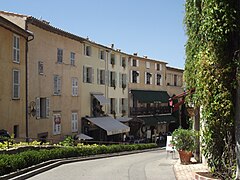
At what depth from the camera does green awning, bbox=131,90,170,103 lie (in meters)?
47.3

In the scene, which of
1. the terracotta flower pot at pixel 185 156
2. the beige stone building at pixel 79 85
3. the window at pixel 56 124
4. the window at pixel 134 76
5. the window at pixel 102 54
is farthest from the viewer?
the window at pixel 134 76

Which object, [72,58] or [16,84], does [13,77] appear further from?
[72,58]

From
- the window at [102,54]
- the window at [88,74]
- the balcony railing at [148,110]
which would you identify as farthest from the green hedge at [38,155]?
the balcony railing at [148,110]

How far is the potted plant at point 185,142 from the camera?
14992mm

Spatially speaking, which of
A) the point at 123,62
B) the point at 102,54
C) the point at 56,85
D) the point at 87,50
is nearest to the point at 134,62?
the point at 123,62

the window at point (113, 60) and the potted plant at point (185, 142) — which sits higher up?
the window at point (113, 60)

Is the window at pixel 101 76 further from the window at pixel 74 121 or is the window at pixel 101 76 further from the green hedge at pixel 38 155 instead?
the green hedge at pixel 38 155

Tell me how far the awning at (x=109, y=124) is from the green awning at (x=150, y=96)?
800 cm

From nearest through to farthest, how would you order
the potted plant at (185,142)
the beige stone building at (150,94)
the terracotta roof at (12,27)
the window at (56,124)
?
the potted plant at (185,142)
the terracotta roof at (12,27)
the window at (56,124)
the beige stone building at (150,94)

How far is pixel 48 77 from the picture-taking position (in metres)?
29.0

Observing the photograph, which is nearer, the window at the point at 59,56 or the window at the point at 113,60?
the window at the point at 59,56

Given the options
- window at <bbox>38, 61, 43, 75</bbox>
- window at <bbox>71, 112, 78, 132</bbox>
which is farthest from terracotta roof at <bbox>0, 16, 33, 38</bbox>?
window at <bbox>71, 112, 78, 132</bbox>

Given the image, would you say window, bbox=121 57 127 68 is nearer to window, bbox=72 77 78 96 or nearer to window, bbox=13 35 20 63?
window, bbox=72 77 78 96

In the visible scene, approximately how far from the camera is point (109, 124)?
3738 cm
